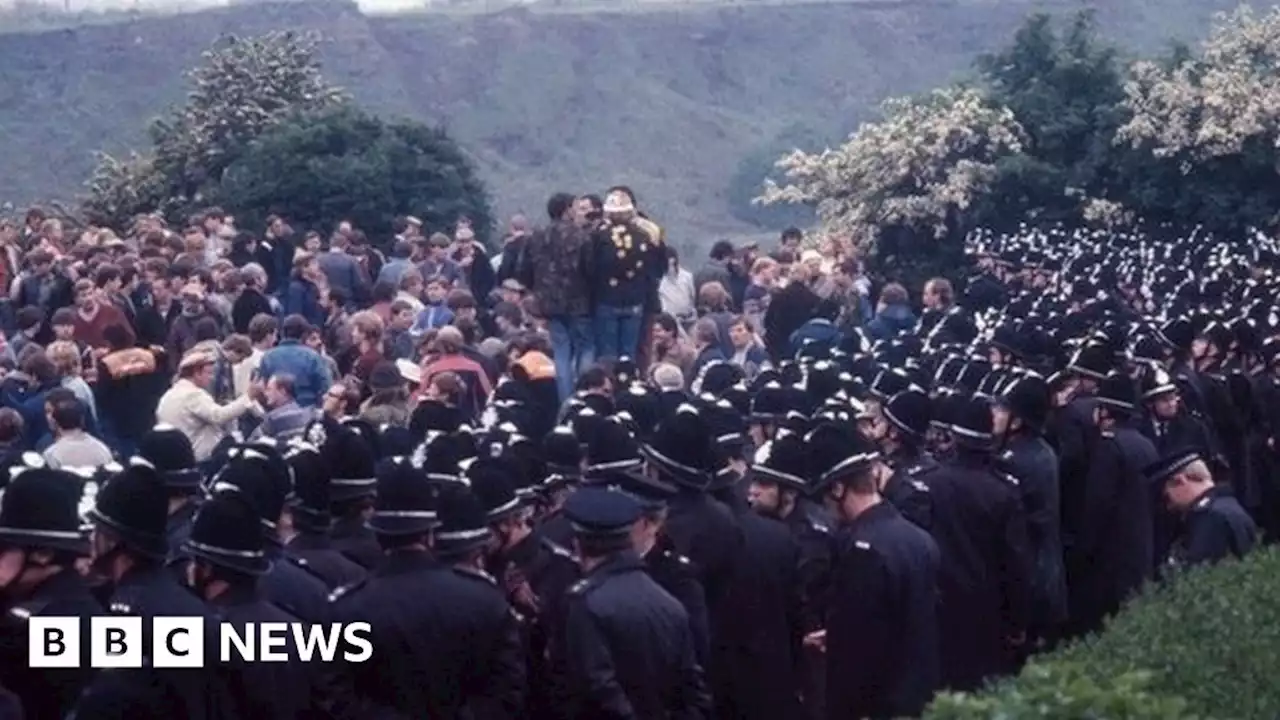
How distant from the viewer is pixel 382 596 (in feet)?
27.0

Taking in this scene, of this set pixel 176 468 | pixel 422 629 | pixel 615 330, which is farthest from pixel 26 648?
pixel 615 330

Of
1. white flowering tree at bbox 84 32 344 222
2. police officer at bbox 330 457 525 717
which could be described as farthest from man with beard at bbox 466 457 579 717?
white flowering tree at bbox 84 32 344 222

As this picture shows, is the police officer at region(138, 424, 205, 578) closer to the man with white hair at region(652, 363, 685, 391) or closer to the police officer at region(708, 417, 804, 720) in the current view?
the police officer at region(708, 417, 804, 720)

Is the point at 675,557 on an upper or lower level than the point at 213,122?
upper

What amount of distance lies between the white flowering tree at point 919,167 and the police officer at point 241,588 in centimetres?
2305

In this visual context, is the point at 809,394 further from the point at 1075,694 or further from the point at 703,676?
the point at 1075,694

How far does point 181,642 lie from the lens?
742 cm

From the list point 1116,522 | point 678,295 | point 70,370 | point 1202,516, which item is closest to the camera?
point 1202,516

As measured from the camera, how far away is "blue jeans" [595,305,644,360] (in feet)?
63.5

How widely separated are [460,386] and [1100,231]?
17.3m

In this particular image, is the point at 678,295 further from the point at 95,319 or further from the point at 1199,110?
the point at 1199,110

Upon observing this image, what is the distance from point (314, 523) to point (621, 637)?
157 cm

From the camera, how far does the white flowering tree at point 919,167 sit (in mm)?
30672

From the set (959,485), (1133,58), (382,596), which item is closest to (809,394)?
(959,485)
